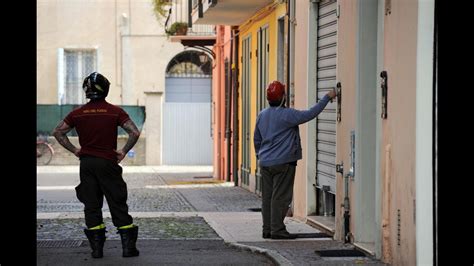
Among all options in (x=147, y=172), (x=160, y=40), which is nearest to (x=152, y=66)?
(x=160, y=40)

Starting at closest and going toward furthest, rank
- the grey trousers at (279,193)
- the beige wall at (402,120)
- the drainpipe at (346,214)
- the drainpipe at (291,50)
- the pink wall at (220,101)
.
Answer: the beige wall at (402,120)
the drainpipe at (346,214)
the grey trousers at (279,193)
the drainpipe at (291,50)
the pink wall at (220,101)

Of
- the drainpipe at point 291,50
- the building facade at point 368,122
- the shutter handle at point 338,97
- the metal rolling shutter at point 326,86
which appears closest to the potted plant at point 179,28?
the building facade at point 368,122

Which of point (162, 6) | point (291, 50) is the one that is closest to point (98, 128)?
point (291, 50)

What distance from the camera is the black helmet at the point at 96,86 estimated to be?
11.2 metres

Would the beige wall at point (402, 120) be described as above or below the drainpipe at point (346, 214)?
above

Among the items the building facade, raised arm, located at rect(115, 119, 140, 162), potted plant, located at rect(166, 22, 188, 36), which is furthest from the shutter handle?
potted plant, located at rect(166, 22, 188, 36)

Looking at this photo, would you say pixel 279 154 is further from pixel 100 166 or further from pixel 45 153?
pixel 45 153

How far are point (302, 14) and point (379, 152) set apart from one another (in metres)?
4.82

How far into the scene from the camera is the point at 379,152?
10547 mm

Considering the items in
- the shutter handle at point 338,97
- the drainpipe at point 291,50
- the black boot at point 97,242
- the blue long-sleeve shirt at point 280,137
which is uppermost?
the drainpipe at point 291,50

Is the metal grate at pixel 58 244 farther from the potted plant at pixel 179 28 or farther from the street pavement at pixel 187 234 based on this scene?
the potted plant at pixel 179 28

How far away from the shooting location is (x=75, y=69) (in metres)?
39.7

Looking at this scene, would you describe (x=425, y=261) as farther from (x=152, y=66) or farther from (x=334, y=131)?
(x=152, y=66)

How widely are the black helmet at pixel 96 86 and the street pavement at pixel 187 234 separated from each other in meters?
1.63
